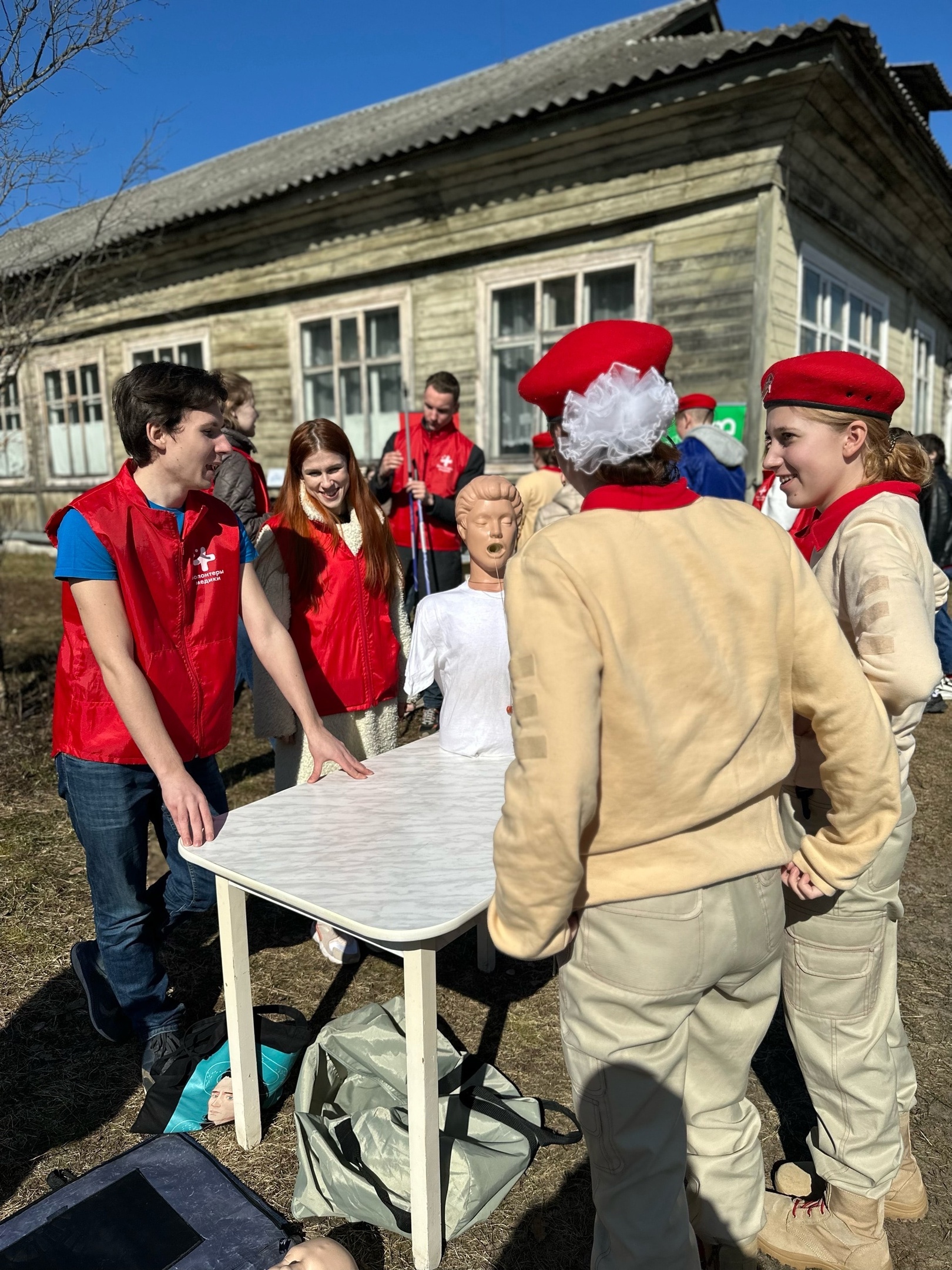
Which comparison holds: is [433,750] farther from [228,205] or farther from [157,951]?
[228,205]

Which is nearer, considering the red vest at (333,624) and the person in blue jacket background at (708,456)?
the red vest at (333,624)

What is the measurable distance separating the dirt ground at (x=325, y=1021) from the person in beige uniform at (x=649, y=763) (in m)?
0.63

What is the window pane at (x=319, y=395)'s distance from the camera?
9.70m

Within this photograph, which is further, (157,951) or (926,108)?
(926,108)

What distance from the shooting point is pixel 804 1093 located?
2.47 metres

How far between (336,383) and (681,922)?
894 cm

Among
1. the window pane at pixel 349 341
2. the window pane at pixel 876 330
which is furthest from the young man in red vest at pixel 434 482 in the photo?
the window pane at pixel 876 330

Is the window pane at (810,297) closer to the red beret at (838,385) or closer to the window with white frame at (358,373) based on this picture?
the window with white frame at (358,373)

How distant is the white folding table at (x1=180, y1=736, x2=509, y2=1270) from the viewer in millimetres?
1671

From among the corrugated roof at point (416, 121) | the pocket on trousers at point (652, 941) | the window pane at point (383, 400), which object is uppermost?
the corrugated roof at point (416, 121)

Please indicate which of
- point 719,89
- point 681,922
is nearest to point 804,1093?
point 681,922

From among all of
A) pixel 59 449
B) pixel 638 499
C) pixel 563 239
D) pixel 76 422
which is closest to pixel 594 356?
pixel 638 499

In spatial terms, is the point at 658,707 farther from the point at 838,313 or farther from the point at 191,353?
the point at 191,353

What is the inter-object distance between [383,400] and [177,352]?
366cm
